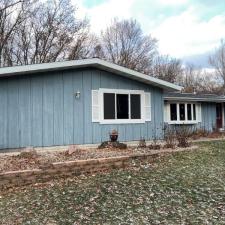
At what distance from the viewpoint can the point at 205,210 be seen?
720 centimetres

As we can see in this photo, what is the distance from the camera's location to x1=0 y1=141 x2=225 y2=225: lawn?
6.72m

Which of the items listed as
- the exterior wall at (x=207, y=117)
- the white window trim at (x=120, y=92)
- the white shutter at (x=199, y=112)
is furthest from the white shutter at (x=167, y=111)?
the white window trim at (x=120, y=92)

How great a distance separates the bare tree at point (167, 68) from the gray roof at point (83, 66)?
28116 millimetres

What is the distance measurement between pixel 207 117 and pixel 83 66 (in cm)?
1151

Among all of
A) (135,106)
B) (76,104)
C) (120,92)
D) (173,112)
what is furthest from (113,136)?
(173,112)

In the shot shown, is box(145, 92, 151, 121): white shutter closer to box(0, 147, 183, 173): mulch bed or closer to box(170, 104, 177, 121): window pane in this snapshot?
box(0, 147, 183, 173): mulch bed

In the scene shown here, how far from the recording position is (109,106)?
50.0ft

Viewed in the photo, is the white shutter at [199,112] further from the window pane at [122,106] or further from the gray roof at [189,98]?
the window pane at [122,106]

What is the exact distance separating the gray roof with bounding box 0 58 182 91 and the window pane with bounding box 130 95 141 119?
0.73m

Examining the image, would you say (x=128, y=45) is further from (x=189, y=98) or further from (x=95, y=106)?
(x=95, y=106)

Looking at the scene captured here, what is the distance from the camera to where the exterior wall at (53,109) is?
13.0 m

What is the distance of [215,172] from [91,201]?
400cm

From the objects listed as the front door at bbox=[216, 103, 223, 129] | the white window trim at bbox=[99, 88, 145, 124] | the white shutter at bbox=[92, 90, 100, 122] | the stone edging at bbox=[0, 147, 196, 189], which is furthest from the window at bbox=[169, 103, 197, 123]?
the stone edging at bbox=[0, 147, 196, 189]

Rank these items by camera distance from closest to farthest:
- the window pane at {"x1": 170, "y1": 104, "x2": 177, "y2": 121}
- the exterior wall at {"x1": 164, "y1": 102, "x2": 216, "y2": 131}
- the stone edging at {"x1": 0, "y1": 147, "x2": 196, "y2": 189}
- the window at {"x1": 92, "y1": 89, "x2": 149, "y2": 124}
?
the stone edging at {"x1": 0, "y1": 147, "x2": 196, "y2": 189}
the window at {"x1": 92, "y1": 89, "x2": 149, "y2": 124}
the window pane at {"x1": 170, "y1": 104, "x2": 177, "y2": 121}
the exterior wall at {"x1": 164, "y1": 102, "x2": 216, "y2": 131}
